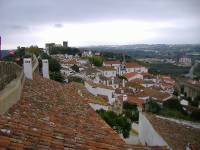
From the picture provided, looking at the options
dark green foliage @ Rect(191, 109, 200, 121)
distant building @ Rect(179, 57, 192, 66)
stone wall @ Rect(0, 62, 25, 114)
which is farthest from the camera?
distant building @ Rect(179, 57, 192, 66)

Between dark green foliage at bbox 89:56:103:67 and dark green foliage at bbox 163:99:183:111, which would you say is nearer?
dark green foliage at bbox 163:99:183:111

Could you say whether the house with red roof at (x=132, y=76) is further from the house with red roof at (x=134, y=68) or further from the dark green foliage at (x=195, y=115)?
the dark green foliage at (x=195, y=115)

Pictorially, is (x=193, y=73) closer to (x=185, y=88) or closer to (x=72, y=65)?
(x=185, y=88)

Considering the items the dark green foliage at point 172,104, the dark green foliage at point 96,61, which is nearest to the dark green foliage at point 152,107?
the dark green foliage at point 172,104

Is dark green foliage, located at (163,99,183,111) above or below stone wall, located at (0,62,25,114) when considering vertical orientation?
below

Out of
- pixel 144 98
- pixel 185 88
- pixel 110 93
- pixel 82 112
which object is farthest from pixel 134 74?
pixel 82 112

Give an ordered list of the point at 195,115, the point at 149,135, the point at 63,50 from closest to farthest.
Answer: the point at 149,135
the point at 195,115
the point at 63,50

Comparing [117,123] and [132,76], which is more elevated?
[117,123]

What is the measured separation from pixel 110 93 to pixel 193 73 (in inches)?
3312

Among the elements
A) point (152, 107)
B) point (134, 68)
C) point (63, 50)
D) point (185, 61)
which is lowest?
point (185, 61)

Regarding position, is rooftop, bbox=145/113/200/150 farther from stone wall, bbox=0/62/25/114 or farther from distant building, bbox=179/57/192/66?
distant building, bbox=179/57/192/66

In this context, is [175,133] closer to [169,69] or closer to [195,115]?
[195,115]

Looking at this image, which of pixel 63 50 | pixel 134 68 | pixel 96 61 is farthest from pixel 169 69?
pixel 63 50

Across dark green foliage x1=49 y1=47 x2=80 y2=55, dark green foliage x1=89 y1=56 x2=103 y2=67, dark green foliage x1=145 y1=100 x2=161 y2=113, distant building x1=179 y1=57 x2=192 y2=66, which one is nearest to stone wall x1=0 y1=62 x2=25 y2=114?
dark green foliage x1=145 y1=100 x2=161 y2=113
